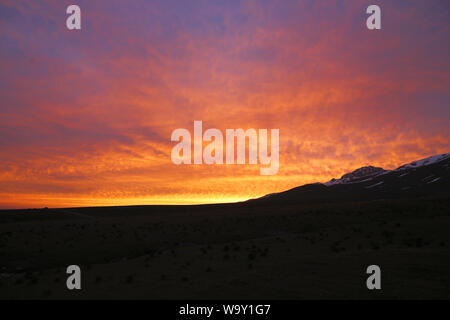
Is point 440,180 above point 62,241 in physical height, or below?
above

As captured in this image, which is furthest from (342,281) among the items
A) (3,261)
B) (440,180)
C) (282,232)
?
(440,180)

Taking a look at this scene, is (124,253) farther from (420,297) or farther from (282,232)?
(420,297)


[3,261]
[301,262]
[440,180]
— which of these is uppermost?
[440,180]

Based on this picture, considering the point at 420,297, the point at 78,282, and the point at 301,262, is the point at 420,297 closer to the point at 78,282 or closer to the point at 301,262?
the point at 301,262

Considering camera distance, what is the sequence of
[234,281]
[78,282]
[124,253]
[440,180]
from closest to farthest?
[234,281], [78,282], [124,253], [440,180]

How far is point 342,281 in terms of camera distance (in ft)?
40.3

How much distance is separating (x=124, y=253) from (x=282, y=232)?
56.6 feet

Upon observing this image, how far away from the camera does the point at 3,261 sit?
24.7 metres

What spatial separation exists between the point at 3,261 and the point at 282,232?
2635cm

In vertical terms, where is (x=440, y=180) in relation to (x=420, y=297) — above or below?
above
